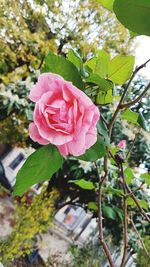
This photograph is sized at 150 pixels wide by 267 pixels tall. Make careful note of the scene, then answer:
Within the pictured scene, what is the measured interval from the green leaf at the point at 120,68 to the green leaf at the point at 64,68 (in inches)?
4.3

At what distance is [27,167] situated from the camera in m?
0.70

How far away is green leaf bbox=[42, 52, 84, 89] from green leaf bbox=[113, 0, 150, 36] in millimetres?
137

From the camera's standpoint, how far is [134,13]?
23.7 inches

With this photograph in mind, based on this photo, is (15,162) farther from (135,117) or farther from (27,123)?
(135,117)

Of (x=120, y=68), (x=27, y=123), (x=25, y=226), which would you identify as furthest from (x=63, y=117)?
(x=27, y=123)

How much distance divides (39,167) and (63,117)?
15 centimetres

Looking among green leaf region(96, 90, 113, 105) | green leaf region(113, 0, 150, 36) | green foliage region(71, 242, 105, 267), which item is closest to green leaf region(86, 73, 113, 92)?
green leaf region(96, 90, 113, 105)

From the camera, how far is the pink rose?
60cm

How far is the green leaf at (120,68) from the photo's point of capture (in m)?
0.77

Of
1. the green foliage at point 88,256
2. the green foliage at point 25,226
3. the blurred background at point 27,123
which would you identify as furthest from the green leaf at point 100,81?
the green foliage at point 88,256

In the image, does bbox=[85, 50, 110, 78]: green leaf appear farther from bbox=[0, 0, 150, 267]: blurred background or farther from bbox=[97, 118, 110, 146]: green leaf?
bbox=[0, 0, 150, 267]: blurred background

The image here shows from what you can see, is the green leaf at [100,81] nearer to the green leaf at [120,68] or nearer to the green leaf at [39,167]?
the green leaf at [120,68]

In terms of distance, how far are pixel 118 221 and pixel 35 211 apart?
74.3 inches

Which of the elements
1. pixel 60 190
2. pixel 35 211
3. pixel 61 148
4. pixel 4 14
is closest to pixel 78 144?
pixel 61 148
